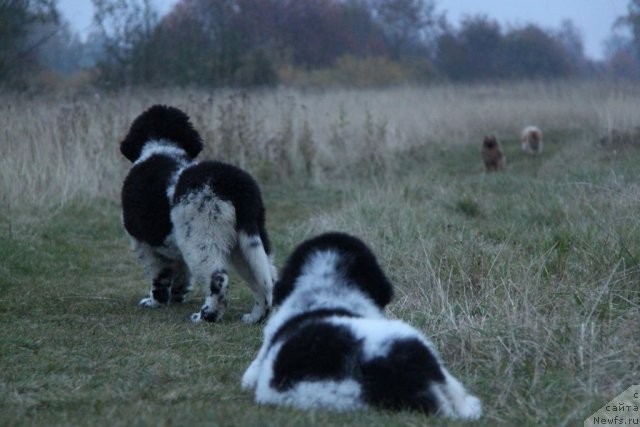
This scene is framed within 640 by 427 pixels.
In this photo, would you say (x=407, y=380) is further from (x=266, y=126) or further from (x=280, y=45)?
(x=280, y=45)

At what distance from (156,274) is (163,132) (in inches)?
52.4

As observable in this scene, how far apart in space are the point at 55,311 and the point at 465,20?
46411 millimetres

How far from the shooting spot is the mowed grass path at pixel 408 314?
5.04 meters

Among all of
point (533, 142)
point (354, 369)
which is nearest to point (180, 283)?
point (354, 369)

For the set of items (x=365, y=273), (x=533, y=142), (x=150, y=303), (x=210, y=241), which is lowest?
(x=533, y=142)

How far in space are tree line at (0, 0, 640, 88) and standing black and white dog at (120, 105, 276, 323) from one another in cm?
1134

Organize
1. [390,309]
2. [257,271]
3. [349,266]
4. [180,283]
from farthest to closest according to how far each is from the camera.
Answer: [180,283]
[257,271]
[390,309]
[349,266]

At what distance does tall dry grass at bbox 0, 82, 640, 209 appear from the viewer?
14273mm

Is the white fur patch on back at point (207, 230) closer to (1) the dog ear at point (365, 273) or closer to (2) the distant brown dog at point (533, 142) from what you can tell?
(1) the dog ear at point (365, 273)

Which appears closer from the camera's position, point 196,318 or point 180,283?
point 196,318

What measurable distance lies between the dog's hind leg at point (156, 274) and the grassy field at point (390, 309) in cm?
17

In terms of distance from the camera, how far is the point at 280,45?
43.5 metres

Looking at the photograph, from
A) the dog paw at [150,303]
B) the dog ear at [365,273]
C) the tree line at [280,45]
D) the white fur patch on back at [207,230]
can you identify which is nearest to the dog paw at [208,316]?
the white fur patch on back at [207,230]

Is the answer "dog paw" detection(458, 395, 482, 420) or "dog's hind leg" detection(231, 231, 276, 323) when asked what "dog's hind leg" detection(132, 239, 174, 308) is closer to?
"dog's hind leg" detection(231, 231, 276, 323)
